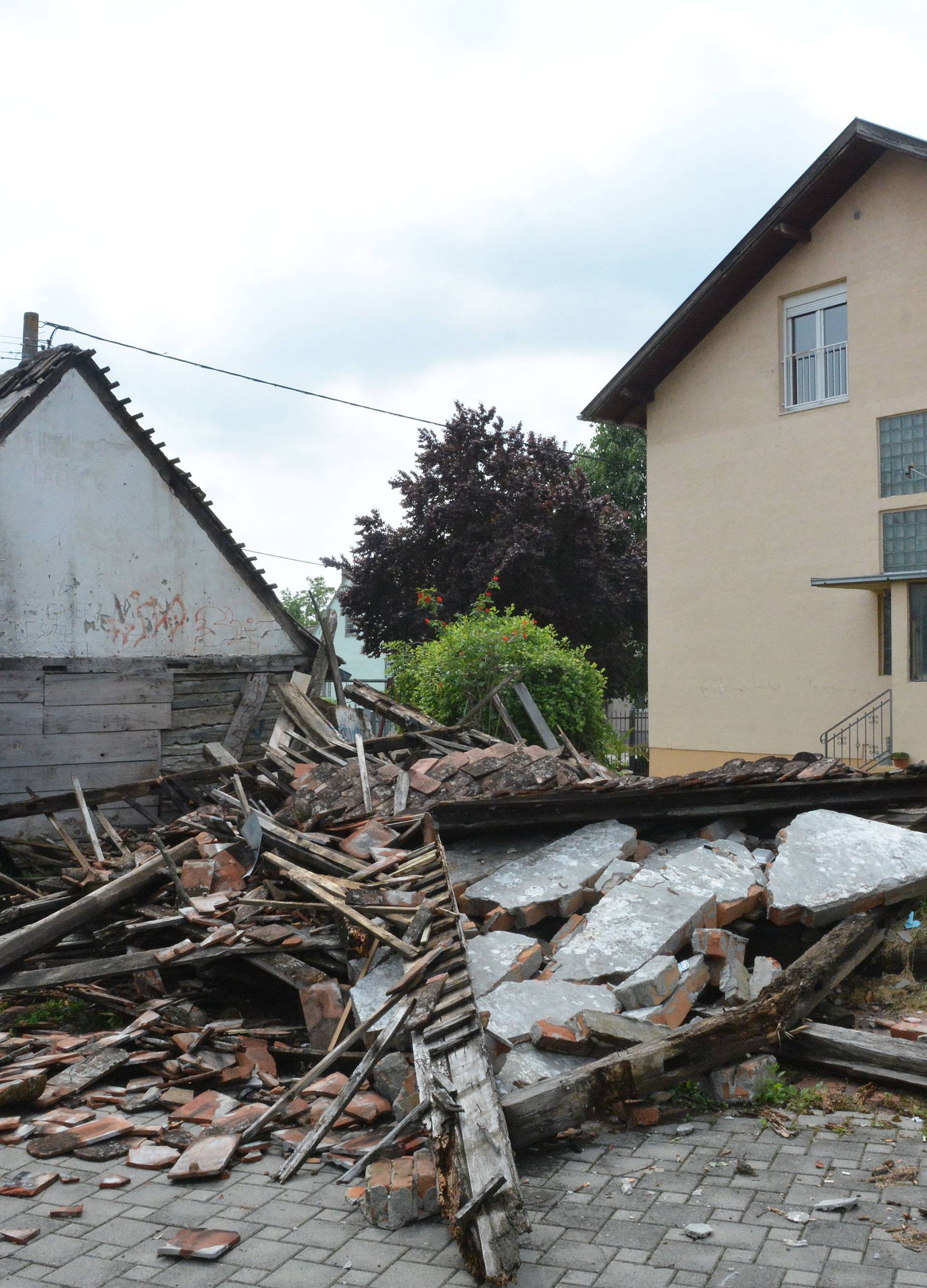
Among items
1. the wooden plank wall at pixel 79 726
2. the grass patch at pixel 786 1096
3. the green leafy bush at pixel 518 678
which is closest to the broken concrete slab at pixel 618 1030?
the grass patch at pixel 786 1096

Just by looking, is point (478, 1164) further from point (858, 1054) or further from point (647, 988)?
point (858, 1054)

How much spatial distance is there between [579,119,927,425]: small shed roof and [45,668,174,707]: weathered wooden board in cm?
1077

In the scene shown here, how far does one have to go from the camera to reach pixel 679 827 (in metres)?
8.10

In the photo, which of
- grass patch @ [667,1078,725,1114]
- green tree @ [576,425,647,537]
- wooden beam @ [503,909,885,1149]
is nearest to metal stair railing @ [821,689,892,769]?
wooden beam @ [503,909,885,1149]

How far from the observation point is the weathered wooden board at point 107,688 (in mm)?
10703

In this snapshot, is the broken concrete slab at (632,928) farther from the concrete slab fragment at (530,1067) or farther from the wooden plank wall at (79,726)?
the wooden plank wall at (79,726)

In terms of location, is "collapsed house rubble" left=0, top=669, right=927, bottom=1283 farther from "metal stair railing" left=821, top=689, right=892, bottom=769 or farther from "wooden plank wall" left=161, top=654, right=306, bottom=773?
"metal stair railing" left=821, top=689, right=892, bottom=769

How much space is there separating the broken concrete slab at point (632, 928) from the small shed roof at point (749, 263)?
1336cm

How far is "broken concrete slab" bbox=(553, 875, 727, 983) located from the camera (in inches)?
232

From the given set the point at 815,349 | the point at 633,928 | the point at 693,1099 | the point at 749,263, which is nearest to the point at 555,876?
the point at 633,928

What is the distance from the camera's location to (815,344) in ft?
56.7

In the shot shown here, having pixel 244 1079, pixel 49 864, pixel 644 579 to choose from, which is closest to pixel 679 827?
pixel 244 1079

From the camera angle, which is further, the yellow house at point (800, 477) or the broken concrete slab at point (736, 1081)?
the yellow house at point (800, 477)

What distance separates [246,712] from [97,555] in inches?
96.9
